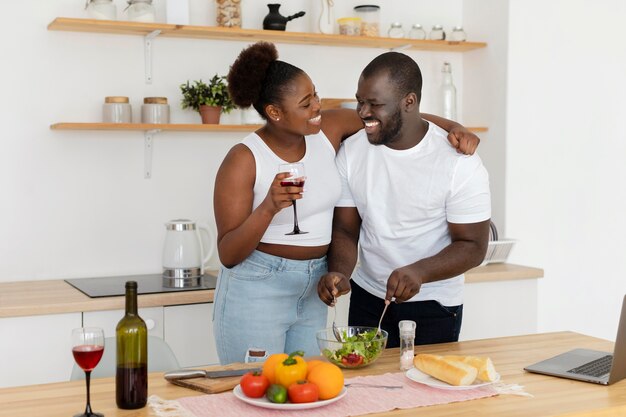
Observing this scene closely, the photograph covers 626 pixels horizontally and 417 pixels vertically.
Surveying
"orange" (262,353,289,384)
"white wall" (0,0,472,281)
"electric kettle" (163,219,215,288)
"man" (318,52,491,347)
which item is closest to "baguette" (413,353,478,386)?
"orange" (262,353,289,384)

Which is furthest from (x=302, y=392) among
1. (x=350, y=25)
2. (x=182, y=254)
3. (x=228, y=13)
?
(x=350, y=25)

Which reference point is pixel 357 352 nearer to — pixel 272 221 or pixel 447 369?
pixel 447 369

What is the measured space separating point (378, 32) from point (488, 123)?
2.41ft

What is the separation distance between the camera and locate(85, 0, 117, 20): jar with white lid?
3.47 meters

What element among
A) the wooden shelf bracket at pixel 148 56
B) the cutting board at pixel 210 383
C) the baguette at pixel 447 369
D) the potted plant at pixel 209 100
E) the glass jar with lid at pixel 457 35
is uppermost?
the glass jar with lid at pixel 457 35

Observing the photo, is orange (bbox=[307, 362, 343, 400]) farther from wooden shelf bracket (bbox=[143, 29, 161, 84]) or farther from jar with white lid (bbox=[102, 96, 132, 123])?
wooden shelf bracket (bbox=[143, 29, 161, 84])

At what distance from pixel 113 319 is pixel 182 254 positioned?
1.48 ft

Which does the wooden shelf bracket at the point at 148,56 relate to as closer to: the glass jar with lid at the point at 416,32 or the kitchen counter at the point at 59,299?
the kitchen counter at the point at 59,299

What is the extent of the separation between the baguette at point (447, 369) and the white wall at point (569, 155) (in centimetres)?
226

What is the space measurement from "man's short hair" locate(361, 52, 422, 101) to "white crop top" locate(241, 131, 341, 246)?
28 centimetres

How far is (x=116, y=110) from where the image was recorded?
11.5 ft

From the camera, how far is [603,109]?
14.3ft

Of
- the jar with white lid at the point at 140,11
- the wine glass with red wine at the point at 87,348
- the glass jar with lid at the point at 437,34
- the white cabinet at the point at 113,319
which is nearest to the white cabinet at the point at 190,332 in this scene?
the white cabinet at the point at 113,319

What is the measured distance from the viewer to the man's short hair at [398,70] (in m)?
2.59
